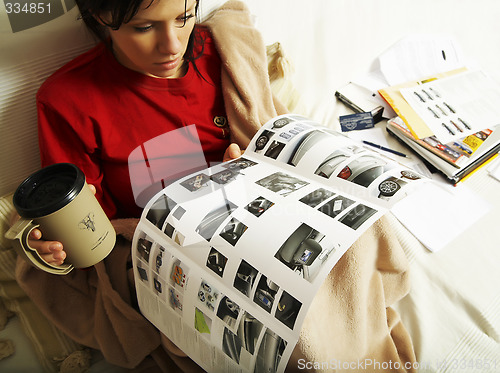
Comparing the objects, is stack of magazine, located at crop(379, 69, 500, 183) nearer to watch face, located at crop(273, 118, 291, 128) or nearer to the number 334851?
watch face, located at crop(273, 118, 291, 128)

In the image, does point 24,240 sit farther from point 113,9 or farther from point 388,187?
point 388,187

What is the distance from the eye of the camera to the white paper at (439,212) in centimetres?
77

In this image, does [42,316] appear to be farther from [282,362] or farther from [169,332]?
[282,362]

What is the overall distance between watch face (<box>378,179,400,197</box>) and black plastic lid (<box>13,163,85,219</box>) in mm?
420

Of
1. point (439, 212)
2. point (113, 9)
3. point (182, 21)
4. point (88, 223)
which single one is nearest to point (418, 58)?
point (439, 212)

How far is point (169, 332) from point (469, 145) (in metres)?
0.82

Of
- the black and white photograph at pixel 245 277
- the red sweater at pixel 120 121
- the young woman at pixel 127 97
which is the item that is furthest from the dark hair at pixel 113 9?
the black and white photograph at pixel 245 277

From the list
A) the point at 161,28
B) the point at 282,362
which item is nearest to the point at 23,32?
the point at 161,28

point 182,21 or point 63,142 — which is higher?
point 182,21

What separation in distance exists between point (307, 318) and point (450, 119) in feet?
2.42

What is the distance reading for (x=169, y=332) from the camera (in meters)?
0.60

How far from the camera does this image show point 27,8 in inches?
23.2

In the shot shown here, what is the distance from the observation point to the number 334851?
1.89ft

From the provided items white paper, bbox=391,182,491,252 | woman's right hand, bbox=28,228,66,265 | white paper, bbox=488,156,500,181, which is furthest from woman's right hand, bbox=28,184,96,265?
white paper, bbox=488,156,500,181
